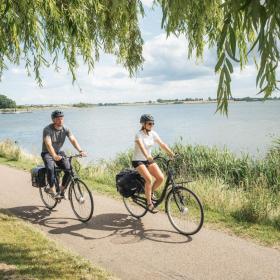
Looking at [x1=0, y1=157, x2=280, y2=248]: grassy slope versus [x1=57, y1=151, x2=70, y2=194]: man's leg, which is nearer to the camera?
[x1=0, y1=157, x2=280, y2=248]: grassy slope

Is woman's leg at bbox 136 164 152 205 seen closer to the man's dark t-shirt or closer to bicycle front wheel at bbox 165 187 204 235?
bicycle front wheel at bbox 165 187 204 235

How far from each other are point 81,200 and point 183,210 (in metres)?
2.10

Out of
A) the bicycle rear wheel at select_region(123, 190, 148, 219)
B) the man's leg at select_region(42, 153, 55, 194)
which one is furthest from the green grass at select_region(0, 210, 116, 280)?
the bicycle rear wheel at select_region(123, 190, 148, 219)

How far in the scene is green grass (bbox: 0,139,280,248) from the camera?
7461 mm

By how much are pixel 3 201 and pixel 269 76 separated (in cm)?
856

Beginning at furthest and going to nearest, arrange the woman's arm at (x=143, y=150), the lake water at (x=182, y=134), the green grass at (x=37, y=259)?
the lake water at (x=182, y=134), the woman's arm at (x=143, y=150), the green grass at (x=37, y=259)

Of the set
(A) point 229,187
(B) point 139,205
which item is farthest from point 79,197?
(A) point 229,187

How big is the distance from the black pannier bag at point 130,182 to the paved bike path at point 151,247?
62cm

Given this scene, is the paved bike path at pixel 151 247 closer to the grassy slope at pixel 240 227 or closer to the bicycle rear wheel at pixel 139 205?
the bicycle rear wheel at pixel 139 205

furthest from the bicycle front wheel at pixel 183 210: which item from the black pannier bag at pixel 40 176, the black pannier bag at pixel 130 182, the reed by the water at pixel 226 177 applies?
the black pannier bag at pixel 40 176

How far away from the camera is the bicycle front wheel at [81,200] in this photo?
7.75m

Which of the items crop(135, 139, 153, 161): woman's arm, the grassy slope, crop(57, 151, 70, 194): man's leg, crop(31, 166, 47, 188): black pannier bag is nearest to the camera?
the grassy slope

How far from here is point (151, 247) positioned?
6.29m

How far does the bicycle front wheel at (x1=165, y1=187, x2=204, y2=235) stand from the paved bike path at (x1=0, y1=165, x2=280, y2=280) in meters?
0.16
